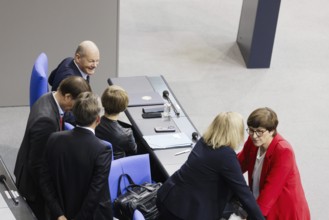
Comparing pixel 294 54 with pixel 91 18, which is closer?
pixel 91 18

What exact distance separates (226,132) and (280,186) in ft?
1.90

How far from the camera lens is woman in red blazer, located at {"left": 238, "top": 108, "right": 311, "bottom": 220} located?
4.25 metres

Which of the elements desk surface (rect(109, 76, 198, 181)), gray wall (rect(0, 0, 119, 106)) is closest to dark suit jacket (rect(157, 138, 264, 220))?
desk surface (rect(109, 76, 198, 181))

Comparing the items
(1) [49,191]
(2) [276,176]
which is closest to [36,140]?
(1) [49,191]

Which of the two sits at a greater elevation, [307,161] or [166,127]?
[166,127]

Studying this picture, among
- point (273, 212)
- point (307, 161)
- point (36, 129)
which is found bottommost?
point (307, 161)

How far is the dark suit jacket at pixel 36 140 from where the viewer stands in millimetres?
4211

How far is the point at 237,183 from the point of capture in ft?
13.4

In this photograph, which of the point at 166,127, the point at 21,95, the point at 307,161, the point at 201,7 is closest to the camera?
the point at 166,127

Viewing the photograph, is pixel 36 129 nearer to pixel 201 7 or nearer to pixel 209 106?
pixel 209 106

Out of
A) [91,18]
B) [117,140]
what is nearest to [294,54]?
[91,18]

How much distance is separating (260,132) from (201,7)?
21.5ft

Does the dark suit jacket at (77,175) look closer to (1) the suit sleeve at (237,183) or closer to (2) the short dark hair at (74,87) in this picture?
(2) the short dark hair at (74,87)

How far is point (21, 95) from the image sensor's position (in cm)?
722
